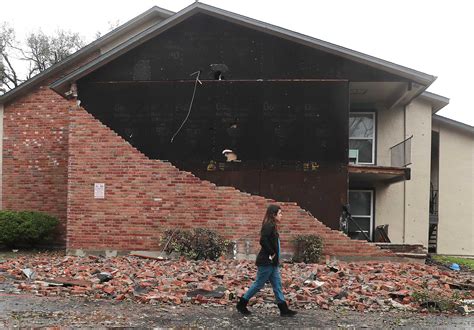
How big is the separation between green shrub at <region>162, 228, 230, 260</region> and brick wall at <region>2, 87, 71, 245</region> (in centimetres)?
586

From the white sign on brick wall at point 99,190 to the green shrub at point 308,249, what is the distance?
543cm

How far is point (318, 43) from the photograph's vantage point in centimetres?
1317

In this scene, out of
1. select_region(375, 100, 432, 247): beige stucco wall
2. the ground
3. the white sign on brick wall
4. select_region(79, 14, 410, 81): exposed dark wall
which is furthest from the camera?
select_region(375, 100, 432, 247): beige stucco wall

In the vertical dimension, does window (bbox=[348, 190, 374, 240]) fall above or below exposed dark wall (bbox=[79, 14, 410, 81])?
below

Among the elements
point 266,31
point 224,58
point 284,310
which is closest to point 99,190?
point 224,58

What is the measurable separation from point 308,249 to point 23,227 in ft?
29.1

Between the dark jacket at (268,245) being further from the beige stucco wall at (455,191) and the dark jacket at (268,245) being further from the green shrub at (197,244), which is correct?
the beige stucco wall at (455,191)

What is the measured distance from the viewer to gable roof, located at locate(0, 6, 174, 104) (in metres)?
17.2

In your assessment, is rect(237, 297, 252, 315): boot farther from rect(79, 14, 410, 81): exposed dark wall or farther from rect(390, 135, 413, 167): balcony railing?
rect(390, 135, 413, 167): balcony railing

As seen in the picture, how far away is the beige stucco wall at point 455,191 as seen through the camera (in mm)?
17328

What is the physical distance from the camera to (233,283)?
9.09m

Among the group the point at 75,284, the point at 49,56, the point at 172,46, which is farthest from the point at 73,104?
the point at 49,56

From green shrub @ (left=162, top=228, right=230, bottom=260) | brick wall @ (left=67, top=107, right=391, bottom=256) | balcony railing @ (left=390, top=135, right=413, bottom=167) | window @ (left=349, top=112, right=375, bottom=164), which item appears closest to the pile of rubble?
green shrub @ (left=162, top=228, right=230, bottom=260)

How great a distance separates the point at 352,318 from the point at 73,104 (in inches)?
391
